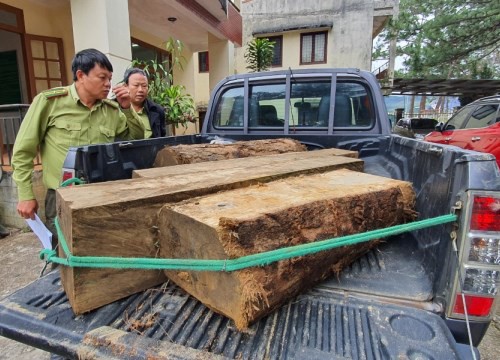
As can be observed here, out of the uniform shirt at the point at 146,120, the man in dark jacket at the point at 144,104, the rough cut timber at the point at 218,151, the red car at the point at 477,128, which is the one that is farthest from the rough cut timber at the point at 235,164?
the red car at the point at 477,128

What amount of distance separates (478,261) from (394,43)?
64.9ft

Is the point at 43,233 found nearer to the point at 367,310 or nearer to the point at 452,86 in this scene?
the point at 367,310

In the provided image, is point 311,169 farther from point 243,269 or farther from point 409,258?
point 243,269

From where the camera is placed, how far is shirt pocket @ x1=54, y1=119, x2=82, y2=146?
2.23 m

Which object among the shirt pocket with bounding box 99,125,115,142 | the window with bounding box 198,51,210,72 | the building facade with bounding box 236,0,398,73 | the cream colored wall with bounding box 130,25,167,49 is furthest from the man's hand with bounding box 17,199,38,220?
the building facade with bounding box 236,0,398,73

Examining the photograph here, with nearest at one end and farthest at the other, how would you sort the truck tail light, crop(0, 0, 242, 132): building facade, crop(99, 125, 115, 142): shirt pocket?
the truck tail light < crop(99, 125, 115, 142): shirt pocket < crop(0, 0, 242, 132): building facade

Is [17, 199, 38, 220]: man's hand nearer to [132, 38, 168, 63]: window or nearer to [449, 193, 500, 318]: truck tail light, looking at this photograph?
[449, 193, 500, 318]: truck tail light

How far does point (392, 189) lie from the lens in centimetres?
157

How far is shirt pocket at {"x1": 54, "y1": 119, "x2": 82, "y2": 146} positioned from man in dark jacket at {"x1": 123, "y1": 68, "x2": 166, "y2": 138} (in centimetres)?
85

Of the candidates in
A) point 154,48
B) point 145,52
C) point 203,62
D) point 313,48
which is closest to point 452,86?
point 313,48

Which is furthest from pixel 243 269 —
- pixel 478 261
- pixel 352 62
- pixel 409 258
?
Result: pixel 352 62

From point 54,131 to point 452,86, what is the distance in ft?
66.2

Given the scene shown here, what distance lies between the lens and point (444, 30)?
14.6 metres

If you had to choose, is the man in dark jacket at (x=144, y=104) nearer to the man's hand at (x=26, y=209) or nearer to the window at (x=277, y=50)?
the man's hand at (x=26, y=209)
